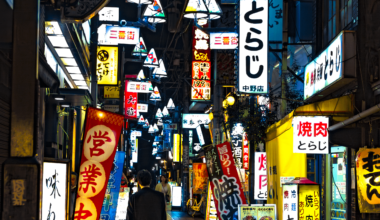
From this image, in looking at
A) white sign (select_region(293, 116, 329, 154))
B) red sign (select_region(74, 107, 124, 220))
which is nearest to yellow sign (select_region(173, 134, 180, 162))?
white sign (select_region(293, 116, 329, 154))

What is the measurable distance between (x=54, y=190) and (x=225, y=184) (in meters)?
7.26

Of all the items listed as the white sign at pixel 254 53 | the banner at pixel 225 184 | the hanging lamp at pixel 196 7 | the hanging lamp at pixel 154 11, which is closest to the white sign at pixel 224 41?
the hanging lamp at pixel 154 11

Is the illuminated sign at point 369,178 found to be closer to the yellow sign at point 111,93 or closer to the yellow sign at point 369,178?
the yellow sign at point 369,178

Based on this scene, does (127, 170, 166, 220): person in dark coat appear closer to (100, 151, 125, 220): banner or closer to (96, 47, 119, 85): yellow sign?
(100, 151, 125, 220): banner

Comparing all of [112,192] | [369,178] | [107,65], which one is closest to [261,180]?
[107,65]

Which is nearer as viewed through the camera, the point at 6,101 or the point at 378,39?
the point at 6,101

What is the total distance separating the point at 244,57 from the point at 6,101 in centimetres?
944

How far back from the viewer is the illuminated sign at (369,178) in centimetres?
1059

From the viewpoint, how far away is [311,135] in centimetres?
1351

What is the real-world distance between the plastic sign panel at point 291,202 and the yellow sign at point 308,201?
11 centimetres

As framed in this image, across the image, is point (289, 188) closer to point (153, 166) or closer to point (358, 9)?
point (358, 9)

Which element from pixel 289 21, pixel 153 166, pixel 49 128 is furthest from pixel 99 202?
pixel 153 166

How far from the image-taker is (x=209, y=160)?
14594mm

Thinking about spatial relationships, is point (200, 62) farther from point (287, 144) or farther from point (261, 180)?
point (287, 144)
